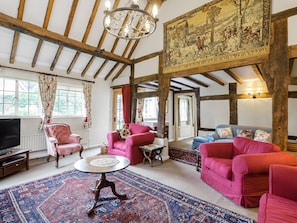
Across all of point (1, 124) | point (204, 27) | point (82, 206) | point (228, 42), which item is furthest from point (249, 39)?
point (1, 124)

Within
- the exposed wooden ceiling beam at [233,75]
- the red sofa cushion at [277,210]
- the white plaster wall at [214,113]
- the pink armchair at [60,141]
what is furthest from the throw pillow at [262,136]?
the pink armchair at [60,141]

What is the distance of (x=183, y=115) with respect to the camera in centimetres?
813

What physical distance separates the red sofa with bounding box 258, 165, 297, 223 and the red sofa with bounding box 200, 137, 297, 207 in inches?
17.8

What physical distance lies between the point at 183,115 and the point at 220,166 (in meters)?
5.51

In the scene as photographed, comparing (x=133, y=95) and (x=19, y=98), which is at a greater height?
(x=133, y=95)

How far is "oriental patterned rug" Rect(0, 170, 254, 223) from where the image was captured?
6.78ft

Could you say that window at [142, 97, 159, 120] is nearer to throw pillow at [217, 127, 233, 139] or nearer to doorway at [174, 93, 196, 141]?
doorway at [174, 93, 196, 141]

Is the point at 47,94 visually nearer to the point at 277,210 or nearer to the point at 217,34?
the point at 217,34

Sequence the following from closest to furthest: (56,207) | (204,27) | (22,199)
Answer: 1. (56,207)
2. (22,199)
3. (204,27)

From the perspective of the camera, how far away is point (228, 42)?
353 centimetres

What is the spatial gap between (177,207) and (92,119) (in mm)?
Answer: 4511

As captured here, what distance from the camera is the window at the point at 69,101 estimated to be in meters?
5.18

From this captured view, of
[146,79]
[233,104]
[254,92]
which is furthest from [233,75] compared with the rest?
[146,79]

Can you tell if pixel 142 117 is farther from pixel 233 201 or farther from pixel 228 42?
pixel 233 201
